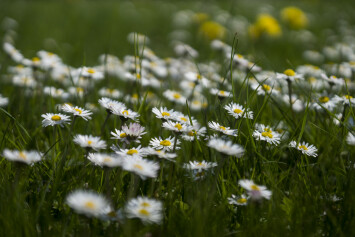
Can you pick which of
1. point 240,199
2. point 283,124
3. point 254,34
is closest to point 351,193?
point 240,199

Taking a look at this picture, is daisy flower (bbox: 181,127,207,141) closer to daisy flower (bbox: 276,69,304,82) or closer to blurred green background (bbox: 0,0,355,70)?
daisy flower (bbox: 276,69,304,82)

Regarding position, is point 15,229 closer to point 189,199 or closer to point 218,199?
point 189,199

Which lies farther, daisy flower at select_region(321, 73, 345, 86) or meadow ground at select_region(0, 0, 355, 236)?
daisy flower at select_region(321, 73, 345, 86)

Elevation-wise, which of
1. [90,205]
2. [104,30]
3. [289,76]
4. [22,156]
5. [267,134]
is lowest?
[90,205]

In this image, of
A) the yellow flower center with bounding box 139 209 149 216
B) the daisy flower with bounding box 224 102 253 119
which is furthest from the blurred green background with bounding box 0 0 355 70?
the yellow flower center with bounding box 139 209 149 216

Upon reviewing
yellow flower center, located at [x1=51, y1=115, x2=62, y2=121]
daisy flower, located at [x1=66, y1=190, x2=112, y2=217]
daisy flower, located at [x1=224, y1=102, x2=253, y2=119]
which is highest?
daisy flower, located at [x1=224, y1=102, x2=253, y2=119]

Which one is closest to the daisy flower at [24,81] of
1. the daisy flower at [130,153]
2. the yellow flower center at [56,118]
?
the yellow flower center at [56,118]

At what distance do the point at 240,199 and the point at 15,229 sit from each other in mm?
703

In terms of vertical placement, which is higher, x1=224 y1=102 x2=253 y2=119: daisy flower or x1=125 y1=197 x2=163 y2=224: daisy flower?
Answer: x1=224 y1=102 x2=253 y2=119: daisy flower

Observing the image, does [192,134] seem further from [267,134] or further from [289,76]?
[289,76]

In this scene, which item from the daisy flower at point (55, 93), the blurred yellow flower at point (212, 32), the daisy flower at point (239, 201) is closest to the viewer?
the daisy flower at point (239, 201)

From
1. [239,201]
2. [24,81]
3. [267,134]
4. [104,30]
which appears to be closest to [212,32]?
[104,30]

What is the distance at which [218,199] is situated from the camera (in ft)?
4.35

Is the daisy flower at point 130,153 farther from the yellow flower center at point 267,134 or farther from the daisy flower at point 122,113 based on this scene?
the yellow flower center at point 267,134
